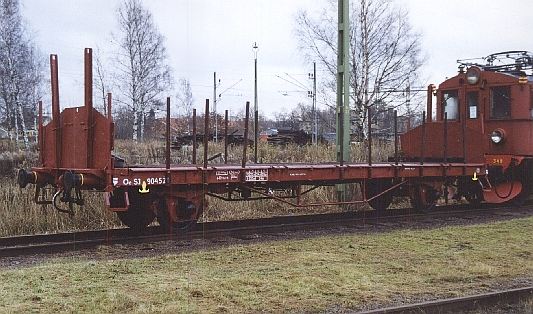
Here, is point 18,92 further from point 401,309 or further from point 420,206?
point 401,309

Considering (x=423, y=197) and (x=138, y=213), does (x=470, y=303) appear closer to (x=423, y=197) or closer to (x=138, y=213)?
(x=138, y=213)

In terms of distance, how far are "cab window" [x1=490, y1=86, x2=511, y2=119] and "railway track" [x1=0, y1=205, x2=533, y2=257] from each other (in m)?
2.44

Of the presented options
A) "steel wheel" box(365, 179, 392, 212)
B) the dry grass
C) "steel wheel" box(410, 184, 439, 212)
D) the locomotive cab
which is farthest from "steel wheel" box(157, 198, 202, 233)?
the locomotive cab

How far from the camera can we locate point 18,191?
1196 centimetres

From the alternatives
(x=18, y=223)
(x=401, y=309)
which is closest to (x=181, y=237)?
(x=18, y=223)

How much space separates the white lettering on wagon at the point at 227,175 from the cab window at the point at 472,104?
8254mm

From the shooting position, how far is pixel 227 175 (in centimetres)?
1002

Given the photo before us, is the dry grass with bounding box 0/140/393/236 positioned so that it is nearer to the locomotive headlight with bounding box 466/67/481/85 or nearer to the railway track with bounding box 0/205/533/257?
the railway track with bounding box 0/205/533/257

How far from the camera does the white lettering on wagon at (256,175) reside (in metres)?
10.2

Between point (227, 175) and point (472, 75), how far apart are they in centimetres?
848

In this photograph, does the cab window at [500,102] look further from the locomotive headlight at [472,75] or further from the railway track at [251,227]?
the railway track at [251,227]

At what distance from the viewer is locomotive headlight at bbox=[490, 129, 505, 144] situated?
49.1ft

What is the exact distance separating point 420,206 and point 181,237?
20.2 feet

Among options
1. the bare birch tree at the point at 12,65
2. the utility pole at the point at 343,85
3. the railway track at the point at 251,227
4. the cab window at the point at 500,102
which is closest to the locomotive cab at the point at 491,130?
the cab window at the point at 500,102
